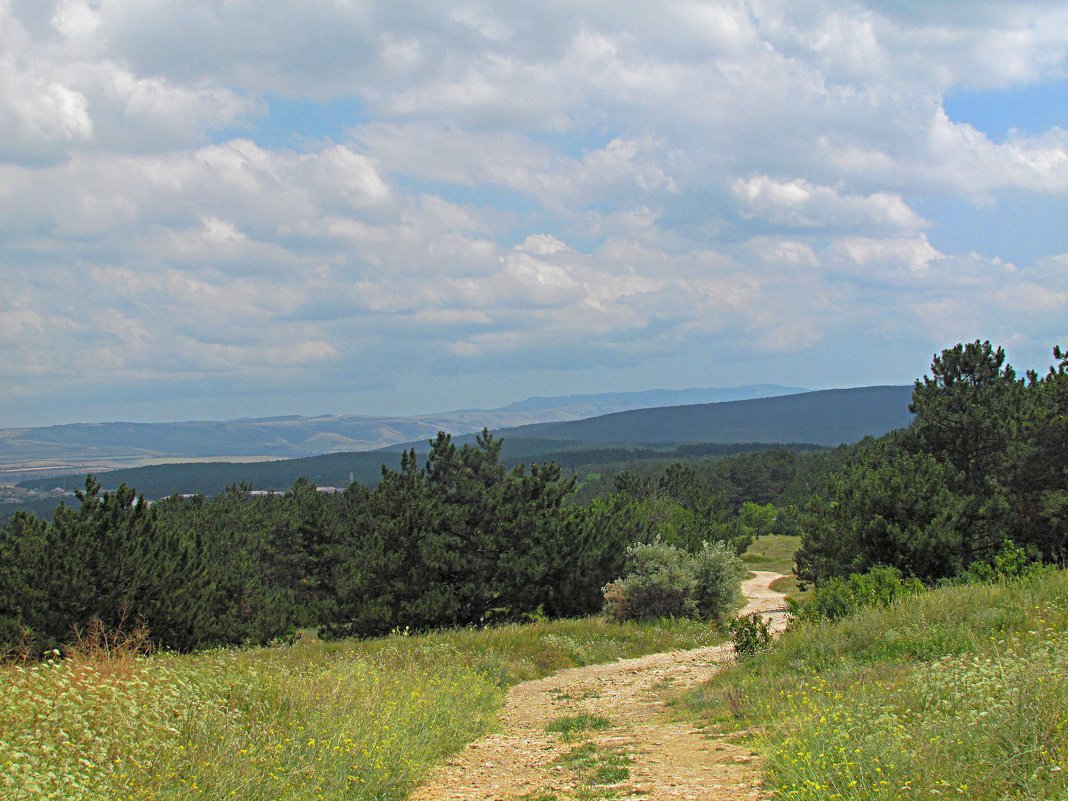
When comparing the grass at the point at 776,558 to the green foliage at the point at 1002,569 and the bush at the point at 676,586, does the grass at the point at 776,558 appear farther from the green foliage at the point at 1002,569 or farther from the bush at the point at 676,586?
the green foliage at the point at 1002,569

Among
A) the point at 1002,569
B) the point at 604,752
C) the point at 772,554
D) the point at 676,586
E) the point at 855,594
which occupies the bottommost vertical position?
the point at 772,554

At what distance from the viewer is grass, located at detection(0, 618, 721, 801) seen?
6.55 metres

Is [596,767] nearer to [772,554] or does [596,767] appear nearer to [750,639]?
[750,639]

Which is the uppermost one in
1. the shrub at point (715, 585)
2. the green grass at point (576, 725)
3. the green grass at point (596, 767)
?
the green grass at point (596, 767)

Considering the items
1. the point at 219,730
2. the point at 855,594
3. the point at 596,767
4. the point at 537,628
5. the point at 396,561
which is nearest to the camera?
the point at 219,730

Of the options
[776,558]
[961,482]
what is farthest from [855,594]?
[776,558]

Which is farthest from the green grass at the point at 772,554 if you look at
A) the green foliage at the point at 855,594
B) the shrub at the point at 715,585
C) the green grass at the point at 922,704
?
the green grass at the point at 922,704

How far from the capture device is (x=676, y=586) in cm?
2453

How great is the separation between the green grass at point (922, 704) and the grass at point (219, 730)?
3.45 meters

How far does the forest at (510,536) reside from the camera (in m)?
23.2

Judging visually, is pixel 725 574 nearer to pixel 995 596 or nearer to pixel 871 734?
pixel 995 596

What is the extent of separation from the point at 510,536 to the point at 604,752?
77.4 ft

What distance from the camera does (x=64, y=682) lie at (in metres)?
7.56

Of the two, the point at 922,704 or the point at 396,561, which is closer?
the point at 922,704
